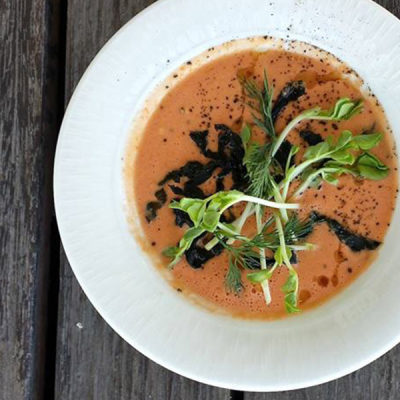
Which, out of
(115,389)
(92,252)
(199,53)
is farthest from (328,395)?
(199,53)

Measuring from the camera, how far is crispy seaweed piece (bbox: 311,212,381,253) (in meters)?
1.28

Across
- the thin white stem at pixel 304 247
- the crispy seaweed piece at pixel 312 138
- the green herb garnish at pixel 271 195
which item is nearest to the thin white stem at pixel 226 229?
the green herb garnish at pixel 271 195

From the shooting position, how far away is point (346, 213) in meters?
1.28

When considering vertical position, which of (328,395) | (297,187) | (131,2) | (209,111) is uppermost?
(131,2)

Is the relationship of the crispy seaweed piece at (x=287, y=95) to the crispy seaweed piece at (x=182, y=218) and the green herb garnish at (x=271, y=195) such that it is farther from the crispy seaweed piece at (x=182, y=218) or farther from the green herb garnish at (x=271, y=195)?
the crispy seaweed piece at (x=182, y=218)

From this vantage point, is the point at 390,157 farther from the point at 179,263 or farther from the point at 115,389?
the point at 115,389

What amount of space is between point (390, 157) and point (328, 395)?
502 mm

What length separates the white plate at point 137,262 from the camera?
1198mm

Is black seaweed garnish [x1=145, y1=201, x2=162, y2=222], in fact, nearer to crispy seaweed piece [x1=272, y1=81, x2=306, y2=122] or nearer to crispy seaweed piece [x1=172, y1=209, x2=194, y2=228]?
crispy seaweed piece [x1=172, y1=209, x2=194, y2=228]

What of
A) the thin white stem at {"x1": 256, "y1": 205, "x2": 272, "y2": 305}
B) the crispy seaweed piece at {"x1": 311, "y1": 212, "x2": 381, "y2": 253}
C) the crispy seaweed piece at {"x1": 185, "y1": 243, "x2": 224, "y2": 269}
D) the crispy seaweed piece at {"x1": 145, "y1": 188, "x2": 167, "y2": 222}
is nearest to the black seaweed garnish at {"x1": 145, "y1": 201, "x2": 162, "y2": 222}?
the crispy seaweed piece at {"x1": 145, "y1": 188, "x2": 167, "y2": 222}

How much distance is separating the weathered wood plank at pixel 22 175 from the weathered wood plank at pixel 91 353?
0.20ft

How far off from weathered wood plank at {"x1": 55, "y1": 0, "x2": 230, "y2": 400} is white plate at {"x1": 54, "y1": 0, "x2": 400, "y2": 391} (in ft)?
0.47

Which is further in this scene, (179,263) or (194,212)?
(179,263)

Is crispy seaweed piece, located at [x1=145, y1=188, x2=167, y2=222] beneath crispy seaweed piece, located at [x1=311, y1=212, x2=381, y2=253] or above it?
above
